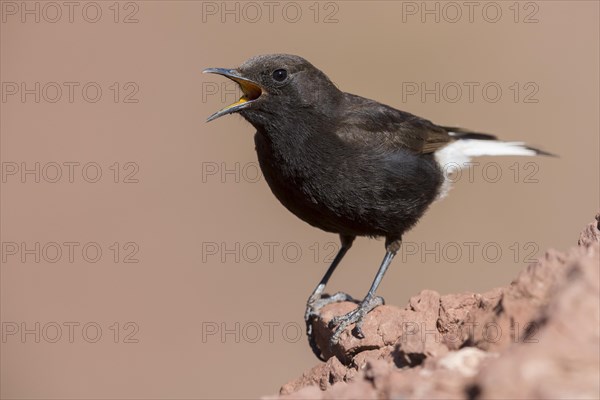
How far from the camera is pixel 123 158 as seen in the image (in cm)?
1572

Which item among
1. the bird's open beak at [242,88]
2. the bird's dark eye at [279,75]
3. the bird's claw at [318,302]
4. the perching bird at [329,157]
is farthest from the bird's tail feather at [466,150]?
the bird's open beak at [242,88]

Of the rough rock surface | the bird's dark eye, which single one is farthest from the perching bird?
the rough rock surface

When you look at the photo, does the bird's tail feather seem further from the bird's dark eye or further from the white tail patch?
the bird's dark eye

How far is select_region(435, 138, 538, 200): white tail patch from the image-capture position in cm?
854

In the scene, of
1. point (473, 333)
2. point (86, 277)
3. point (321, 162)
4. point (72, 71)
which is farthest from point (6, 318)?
point (473, 333)

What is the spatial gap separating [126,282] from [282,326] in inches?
108

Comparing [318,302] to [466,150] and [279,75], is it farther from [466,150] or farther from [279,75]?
[466,150]

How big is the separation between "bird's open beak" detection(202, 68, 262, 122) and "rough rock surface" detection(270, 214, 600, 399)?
3.17 m

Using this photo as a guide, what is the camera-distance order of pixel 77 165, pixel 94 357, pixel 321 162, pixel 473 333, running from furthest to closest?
1. pixel 77 165
2. pixel 94 357
3. pixel 321 162
4. pixel 473 333

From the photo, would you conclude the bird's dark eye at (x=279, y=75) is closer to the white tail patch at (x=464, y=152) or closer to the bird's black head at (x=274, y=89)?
the bird's black head at (x=274, y=89)

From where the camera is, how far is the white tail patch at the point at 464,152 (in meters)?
8.54

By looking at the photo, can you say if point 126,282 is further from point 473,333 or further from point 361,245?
point 473,333

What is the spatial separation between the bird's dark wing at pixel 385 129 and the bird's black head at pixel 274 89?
0.95 feet

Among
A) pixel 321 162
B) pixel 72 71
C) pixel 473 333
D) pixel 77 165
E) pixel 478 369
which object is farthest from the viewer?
pixel 72 71
